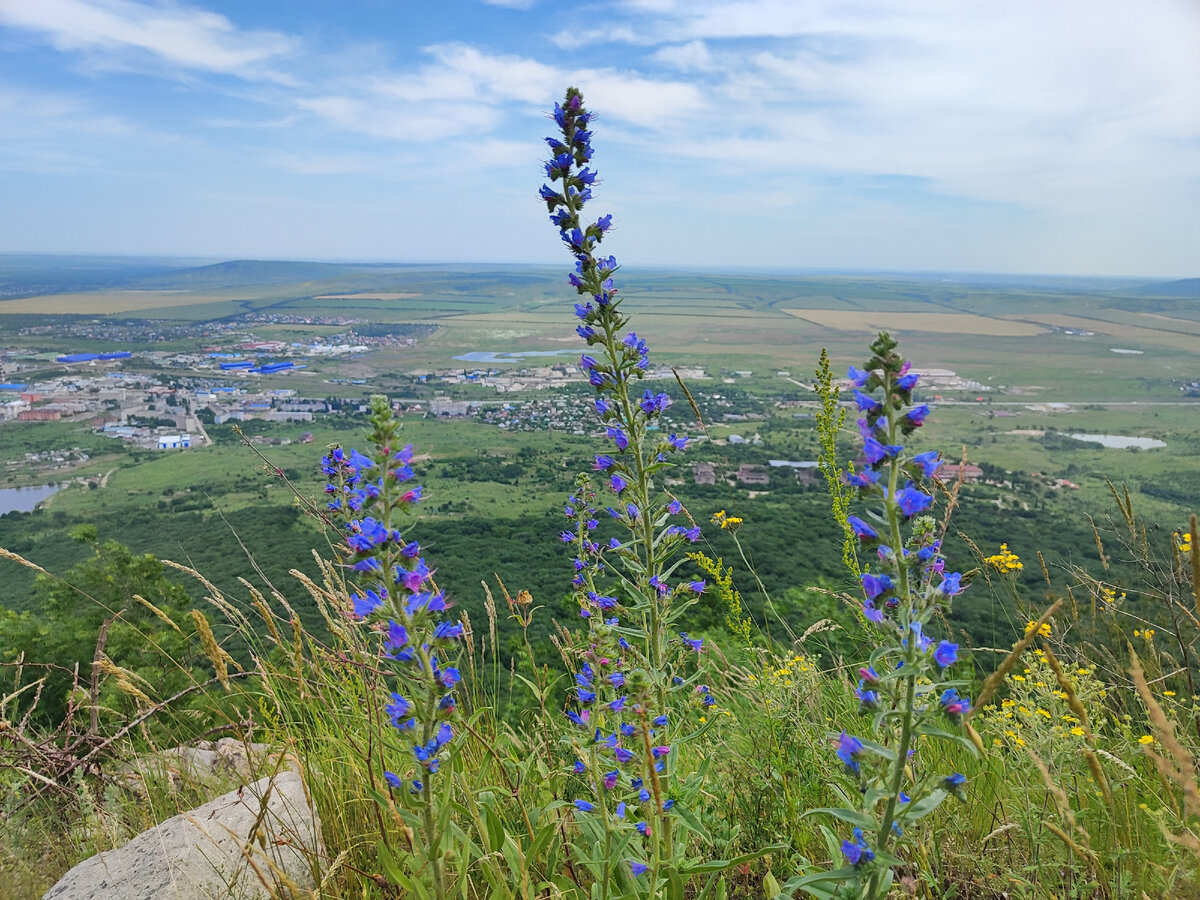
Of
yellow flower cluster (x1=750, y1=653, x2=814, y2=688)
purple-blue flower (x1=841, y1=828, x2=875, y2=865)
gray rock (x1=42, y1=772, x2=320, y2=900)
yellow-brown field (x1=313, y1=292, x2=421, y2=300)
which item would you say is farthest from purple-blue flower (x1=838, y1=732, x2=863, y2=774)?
yellow-brown field (x1=313, y1=292, x2=421, y2=300)

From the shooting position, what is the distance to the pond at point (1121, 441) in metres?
41.2

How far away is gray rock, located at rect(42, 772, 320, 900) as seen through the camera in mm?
2516

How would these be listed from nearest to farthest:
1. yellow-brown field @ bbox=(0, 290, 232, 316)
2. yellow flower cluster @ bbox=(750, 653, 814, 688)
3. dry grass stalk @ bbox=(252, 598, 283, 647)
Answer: dry grass stalk @ bbox=(252, 598, 283, 647) → yellow flower cluster @ bbox=(750, 653, 814, 688) → yellow-brown field @ bbox=(0, 290, 232, 316)

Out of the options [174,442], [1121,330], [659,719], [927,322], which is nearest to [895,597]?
[659,719]

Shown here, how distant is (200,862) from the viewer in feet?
8.91

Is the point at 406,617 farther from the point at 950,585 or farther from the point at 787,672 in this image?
Result: the point at 787,672

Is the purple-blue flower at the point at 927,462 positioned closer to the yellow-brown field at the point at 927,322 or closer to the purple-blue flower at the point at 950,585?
the purple-blue flower at the point at 950,585

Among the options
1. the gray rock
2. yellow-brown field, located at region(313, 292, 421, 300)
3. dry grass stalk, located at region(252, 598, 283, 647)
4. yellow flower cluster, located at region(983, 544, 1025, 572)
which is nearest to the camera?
the gray rock

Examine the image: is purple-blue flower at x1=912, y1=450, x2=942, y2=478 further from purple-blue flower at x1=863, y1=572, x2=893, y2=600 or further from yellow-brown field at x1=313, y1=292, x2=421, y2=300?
yellow-brown field at x1=313, y1=292, x2=421, y2=300

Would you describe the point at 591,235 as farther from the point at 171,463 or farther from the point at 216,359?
the point at 216,359

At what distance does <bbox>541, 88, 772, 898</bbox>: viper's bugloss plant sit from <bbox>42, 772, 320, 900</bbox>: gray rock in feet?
3.89

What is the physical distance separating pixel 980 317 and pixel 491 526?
4800 inches

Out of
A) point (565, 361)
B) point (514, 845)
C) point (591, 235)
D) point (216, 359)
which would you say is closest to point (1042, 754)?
point (514, 845)

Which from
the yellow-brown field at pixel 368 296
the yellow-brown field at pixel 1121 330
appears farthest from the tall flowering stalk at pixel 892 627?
the yellow-brown field at pixel 368 296
